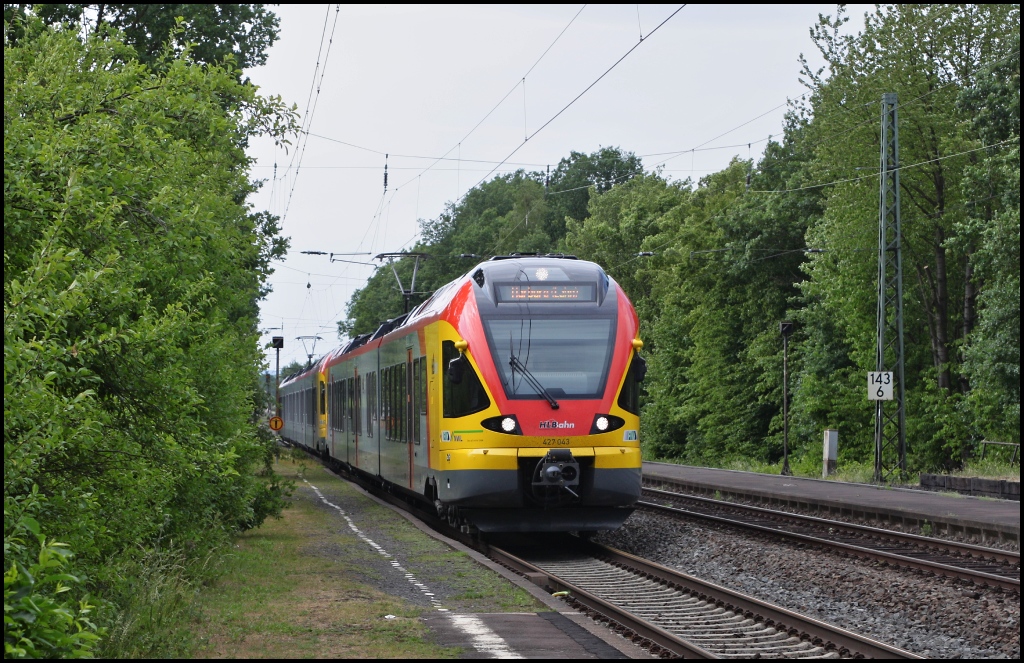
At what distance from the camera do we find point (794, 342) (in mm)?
49562

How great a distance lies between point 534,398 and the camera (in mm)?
15867

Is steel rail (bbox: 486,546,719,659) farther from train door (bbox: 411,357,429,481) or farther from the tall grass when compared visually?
the tall grass

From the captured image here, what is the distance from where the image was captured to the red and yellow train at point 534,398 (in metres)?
15.8

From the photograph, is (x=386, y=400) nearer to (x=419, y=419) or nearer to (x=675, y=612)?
(x=419, y=419)

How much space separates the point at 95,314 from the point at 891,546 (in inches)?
470

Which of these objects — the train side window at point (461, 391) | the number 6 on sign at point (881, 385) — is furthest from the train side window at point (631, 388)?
the number 6 on sign at point (881, 385)

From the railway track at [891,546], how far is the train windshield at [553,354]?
3.74 metres


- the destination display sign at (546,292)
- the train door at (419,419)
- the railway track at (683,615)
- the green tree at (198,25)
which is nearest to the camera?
the railway track at (683,615)

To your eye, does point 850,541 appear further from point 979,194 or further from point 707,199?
point 707,199

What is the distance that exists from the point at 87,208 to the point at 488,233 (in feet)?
273

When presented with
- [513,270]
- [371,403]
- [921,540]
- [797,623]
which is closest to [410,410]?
[513,270]

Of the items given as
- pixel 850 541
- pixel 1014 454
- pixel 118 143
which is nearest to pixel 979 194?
pixel 1014 454

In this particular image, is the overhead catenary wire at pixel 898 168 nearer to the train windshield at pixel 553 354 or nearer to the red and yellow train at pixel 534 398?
the red and yellow train at pixel 534 398

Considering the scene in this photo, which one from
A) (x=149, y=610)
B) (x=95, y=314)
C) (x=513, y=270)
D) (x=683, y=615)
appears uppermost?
(x=513, y=270)
